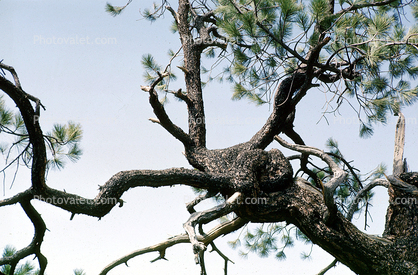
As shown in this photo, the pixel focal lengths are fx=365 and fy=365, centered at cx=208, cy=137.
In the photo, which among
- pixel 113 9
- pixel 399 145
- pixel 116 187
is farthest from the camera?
pixel 113 9

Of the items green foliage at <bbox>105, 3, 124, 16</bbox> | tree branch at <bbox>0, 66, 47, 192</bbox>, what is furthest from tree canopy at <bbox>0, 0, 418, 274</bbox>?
green foliage at <bbox>105, 3, 124, 16</bbox>

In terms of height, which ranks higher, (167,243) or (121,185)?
(121,185)

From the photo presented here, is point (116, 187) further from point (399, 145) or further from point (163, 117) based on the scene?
point (399, 145)

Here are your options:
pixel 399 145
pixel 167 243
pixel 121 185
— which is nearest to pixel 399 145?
pixel 399 145

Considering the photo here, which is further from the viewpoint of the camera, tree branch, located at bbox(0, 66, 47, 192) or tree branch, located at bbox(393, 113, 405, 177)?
tree branch, located at bbox(393, 113, 405, 177)

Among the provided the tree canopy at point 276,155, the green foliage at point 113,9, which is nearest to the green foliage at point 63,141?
the tree canopy at point 276,155

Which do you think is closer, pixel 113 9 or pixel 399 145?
pixel 399 145

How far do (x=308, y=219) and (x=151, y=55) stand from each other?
79.5 inches

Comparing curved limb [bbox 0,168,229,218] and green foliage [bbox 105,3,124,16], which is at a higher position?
green foliage [bbox 105,3,124,16]

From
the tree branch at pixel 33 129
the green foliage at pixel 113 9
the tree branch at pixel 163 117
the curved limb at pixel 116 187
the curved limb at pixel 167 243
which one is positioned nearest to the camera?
the tree branch at pixel 33 129

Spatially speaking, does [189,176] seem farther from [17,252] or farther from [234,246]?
[234,246]

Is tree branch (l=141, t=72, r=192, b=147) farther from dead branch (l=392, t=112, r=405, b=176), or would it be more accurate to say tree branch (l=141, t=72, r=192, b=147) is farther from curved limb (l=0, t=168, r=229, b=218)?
dead branch (l=392, t=112, r=405, b=176)

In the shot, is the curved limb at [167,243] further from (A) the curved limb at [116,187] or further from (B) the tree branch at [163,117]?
(B) the tree branch at [163,117]

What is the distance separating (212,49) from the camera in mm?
3773
